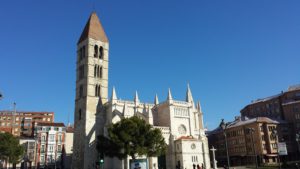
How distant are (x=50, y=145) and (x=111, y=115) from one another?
28910 mm

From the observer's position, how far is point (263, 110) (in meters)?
97.7

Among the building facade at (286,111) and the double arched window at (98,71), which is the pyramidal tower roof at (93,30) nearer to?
the double arched window at (98,71)

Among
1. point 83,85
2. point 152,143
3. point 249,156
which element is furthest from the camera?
point 249,156

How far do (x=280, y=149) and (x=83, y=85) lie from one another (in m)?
45.9

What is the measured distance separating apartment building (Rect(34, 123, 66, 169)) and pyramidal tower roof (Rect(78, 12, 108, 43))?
2706cm

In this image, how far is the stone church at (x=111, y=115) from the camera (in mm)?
62438

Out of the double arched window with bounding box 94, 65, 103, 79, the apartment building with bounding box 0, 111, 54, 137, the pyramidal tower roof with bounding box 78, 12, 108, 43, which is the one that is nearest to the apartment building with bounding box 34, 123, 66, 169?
the apartment building with bounding box 0, 111, 54, 137

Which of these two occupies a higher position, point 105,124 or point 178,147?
point 105,124

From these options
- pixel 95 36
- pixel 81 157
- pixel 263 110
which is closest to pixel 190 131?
pixel 81 157

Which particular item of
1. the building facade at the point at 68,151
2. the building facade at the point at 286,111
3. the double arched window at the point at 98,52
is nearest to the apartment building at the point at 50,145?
the building facade at the point at 68,151

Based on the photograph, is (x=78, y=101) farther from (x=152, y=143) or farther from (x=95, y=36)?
(x=152, y=143)

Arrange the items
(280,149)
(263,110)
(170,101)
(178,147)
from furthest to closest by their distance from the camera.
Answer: (263,110) < (170,101) < (178,147) < (280,149)

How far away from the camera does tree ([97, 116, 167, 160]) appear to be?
48.9 meters

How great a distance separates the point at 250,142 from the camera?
81.0 meters
